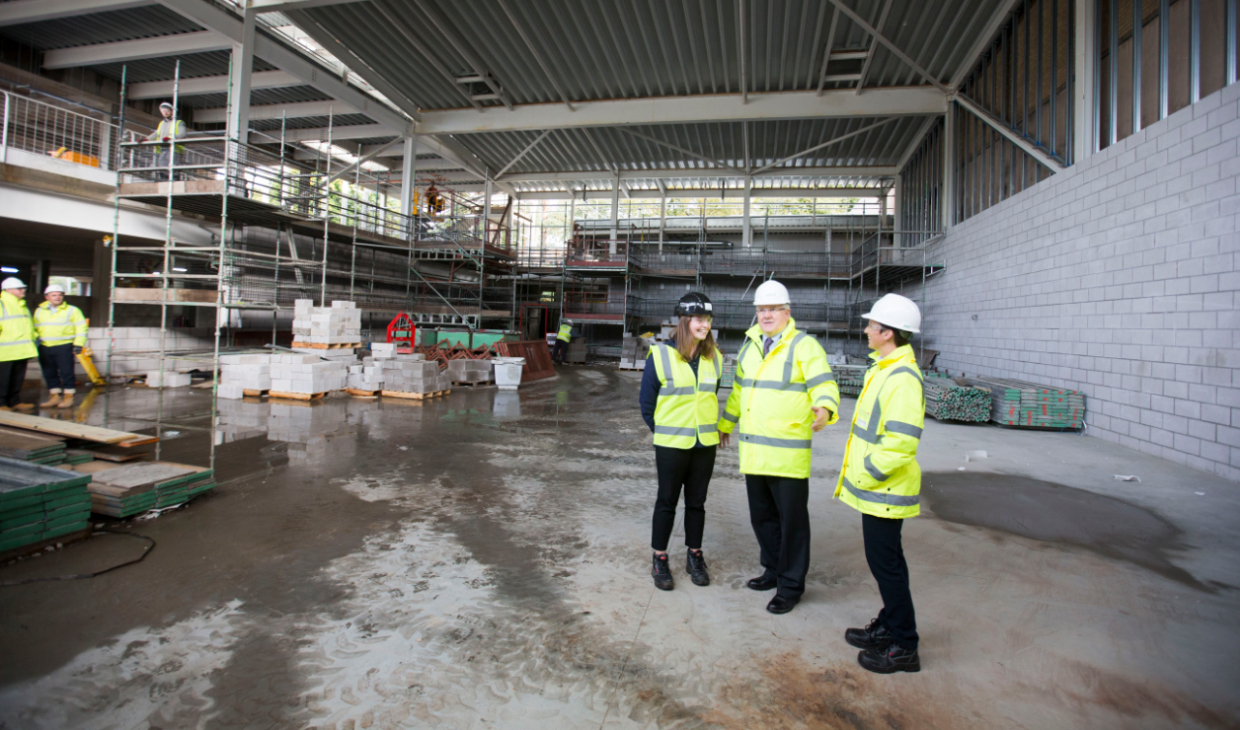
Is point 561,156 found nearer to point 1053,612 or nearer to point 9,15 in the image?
point 9,15

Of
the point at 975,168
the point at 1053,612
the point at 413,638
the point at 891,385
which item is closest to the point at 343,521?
the point at 413,638

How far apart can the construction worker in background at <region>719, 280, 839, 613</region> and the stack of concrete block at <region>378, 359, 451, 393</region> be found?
959 cm

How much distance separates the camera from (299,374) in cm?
1073

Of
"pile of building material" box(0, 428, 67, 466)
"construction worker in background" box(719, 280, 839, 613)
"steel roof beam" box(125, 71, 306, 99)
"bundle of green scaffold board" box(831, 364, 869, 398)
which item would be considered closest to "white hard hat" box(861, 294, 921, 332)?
"construction worker in background" box(719, 280, 839, 613)

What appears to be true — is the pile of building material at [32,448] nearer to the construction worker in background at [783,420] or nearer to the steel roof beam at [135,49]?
the construction worker in background at [783,420]

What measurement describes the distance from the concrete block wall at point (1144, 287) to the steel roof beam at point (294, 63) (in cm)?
1831

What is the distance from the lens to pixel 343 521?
15.0ft

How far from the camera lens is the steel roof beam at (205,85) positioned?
16234 millimetres

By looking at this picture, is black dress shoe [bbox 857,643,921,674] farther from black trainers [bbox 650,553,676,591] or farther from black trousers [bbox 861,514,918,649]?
black trainers [bbox 650,553,676,591]

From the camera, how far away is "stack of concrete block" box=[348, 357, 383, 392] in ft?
38.6

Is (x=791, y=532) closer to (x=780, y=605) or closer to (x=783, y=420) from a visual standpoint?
(x=780, y=605)

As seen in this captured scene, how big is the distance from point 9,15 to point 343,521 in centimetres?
1662

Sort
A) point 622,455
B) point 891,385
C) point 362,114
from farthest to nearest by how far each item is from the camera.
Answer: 1. point 362,114
2. point 622,455
3. point 891,385

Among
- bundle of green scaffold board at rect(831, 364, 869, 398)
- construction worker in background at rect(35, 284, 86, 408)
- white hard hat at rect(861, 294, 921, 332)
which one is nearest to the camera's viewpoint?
white hard hat at rect(861, 294, 921, 332)
